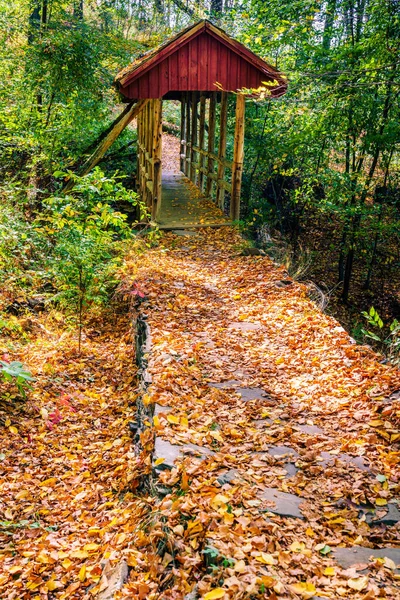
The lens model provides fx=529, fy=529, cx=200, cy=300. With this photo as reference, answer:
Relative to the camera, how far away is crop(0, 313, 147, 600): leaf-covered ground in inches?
159

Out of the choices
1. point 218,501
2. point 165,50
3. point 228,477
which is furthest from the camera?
point 165,50

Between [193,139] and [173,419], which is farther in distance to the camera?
[193,139]

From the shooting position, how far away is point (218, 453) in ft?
14.3

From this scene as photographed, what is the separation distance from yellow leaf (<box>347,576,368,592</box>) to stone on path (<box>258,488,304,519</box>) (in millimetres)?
683

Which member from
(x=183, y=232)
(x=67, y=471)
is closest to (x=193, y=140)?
(x=183, y=232)

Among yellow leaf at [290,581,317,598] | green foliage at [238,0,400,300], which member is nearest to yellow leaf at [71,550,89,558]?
yellow leaf at [290,581,317,598]

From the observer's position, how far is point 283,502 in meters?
3.84

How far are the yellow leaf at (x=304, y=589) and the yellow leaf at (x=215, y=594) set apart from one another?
406 millimetres

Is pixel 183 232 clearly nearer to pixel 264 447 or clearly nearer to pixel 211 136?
pixel 211 136

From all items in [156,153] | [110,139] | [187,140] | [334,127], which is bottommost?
[156,153]

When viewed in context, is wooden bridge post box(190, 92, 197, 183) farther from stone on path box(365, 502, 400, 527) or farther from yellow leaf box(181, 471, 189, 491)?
stone on path box(365, 502, 400, 527)

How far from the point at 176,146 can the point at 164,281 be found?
17.3 meters

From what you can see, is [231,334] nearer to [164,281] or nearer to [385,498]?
[164,281]

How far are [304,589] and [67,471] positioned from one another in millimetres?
3013
